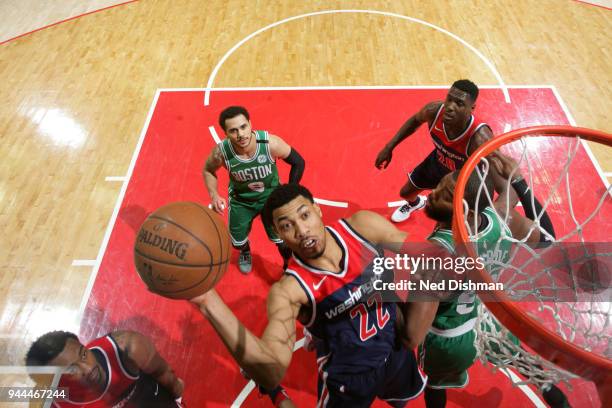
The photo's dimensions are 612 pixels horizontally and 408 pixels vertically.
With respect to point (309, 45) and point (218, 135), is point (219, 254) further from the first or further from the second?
point (309, 45)

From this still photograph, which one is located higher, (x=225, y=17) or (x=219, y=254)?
(x=219, y=254)

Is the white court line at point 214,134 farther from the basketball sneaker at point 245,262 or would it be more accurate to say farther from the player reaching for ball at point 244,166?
the basketball sneaker at point 245,262

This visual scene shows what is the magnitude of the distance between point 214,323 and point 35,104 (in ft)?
18.8

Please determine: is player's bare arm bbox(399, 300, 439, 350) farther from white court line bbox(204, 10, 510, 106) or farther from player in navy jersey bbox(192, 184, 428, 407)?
white court line bbox(204, 10, 510, 106)

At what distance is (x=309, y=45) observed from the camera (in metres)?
6.69

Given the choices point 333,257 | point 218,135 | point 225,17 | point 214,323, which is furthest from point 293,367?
point 225,17

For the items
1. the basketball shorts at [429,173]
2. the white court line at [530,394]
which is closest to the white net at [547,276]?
the white court line at [530,394]

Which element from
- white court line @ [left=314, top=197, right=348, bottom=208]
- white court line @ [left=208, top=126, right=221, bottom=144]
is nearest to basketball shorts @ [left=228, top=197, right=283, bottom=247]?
white court line @ [left=314, top=197, right=348, bottom=208]

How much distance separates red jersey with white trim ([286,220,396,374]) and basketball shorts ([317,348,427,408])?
5 centimetres

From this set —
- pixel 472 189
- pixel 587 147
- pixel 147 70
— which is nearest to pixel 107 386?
pixel 472 189

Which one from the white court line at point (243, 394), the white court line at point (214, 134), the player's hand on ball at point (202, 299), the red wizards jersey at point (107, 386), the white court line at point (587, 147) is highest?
the player's hand on ball at point (202, 299)

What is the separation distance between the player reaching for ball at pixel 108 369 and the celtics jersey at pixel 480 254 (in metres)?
1.78

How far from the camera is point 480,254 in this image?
2.15 m

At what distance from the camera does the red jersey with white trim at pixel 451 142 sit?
3.38 m
